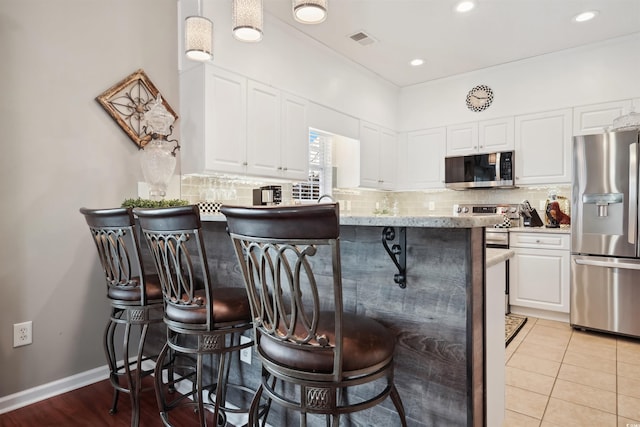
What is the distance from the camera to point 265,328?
3.69 ft

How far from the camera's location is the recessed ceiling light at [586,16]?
3.17 m

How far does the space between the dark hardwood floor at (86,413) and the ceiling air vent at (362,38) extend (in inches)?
137

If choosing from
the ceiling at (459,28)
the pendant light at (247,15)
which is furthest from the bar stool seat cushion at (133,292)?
the ceiling at (459,28)

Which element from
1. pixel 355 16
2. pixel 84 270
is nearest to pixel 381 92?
pixel 355 16

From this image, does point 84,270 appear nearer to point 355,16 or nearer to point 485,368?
point 485,368

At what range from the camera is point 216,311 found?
1.41 metres

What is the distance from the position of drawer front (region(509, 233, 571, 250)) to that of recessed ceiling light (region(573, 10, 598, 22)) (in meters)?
2.06

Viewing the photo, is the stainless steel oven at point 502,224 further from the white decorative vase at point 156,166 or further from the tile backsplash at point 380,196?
the white decorative vase at point 156,166

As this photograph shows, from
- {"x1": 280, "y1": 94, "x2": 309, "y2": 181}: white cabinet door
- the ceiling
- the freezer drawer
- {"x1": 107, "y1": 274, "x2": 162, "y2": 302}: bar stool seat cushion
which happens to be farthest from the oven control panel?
{"x1": 107, "y1": 274, "x2": 162, "y2": 302}: bar stool seat cushion

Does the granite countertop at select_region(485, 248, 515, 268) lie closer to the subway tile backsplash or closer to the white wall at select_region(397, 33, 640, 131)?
the subway tile backsplash

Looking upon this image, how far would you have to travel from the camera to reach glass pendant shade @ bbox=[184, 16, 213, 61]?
2164 mm

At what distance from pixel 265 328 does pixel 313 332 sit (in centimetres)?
21

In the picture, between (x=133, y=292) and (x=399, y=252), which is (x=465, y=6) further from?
(x=133, y=292)

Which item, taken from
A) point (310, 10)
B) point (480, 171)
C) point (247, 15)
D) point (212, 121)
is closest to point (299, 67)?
point (212, 121)
